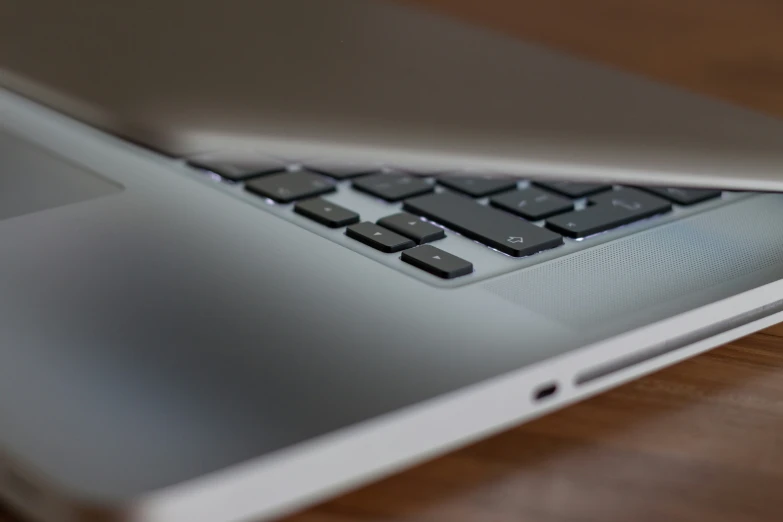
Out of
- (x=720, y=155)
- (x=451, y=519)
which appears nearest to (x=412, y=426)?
(x=451, y=519)

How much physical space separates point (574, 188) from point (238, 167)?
153 mm

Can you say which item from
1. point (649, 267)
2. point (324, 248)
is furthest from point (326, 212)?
point (649, 267)

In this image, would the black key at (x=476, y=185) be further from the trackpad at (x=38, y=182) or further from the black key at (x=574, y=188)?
the trackpad at (x=38, y=182)

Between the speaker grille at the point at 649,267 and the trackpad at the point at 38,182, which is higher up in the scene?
the trackpad at the point at 38,182

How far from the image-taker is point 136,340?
13.8 inches

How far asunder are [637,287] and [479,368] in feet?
0.31

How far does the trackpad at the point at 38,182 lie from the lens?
46cm

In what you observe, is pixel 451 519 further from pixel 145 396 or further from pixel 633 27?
pixel 633 27

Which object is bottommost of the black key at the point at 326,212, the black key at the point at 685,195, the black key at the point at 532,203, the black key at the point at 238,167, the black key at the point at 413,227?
the black key at the point at 413,227

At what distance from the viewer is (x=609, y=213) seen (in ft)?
1.57

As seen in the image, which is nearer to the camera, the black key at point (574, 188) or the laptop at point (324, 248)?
the laptop at point (324, 248)

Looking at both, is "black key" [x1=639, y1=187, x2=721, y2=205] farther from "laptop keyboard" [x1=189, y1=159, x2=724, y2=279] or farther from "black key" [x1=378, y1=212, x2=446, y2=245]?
"black key" [x1=378, y1=212, x2=446, y2=245]

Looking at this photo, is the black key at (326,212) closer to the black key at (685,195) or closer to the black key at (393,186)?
the black key at (393,186)

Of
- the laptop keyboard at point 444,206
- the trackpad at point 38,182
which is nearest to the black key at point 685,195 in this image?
the laptop keyboard at point 444,206
